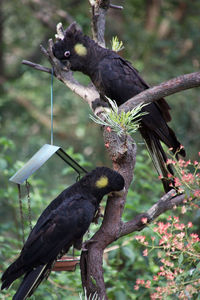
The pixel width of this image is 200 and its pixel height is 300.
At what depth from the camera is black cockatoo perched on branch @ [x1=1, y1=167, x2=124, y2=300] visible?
84.4 inches

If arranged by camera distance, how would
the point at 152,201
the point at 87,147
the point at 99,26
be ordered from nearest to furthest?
the point at 99,26 → the point at 152,201 → the point at 87,147

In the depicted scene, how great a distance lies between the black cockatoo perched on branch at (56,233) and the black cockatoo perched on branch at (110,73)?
55 cm

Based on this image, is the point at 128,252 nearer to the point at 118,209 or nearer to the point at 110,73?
the point at 118,209

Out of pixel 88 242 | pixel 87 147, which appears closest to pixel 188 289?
pixel 88 242

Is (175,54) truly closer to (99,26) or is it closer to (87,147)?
(87,147)

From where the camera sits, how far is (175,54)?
5852mm

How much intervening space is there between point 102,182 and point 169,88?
0.58m

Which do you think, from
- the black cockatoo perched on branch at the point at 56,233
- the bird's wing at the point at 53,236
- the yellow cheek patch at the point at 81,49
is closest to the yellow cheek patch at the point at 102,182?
the black cockatoo perched on branch at the point at 56,233

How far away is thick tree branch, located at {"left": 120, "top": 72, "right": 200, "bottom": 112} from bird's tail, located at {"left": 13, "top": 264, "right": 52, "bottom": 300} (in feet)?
2.91

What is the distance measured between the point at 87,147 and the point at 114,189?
144 inches

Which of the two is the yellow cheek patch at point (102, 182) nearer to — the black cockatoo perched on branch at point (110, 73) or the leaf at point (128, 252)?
Result: the black cockatoo perched on branch at point (110, 73)

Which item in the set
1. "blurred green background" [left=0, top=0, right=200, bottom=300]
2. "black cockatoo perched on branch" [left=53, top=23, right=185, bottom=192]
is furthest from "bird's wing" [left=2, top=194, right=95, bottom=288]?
"blurred green background" [left=0, top=0, right=200, bottom=300]

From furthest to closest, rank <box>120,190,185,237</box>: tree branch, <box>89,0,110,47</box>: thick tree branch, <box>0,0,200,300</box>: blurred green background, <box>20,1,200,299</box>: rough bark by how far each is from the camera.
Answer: <box>0,0,200,300</box>: blurred green background
<box>89,0,110,47</box>: thick tree branch
<box>120,190,185,237</box>: tree branch
<box>20,1,200,299</box>: rough bark

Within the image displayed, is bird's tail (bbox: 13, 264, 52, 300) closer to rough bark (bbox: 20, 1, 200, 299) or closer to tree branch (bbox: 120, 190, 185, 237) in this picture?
rough bark (bbox: 20, 1, 200, 299)
